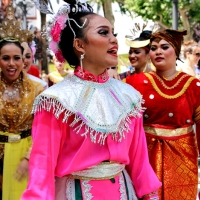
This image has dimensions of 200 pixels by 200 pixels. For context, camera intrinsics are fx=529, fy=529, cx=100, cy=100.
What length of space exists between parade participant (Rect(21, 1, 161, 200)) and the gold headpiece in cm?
225

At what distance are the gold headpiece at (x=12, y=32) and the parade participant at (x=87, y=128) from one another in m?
2.25

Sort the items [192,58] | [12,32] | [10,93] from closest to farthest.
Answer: [10,93]
[12,32]
[192,58]

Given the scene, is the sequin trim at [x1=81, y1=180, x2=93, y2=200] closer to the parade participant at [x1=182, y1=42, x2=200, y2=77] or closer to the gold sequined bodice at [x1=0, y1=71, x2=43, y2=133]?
the gold sequined bodice at [x1=0, y1=71, x2=43, y2=133]

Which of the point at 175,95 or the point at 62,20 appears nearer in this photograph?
the point at 62,20

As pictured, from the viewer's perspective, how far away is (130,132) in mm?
2811

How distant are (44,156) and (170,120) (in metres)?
2.02

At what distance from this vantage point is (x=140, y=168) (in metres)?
2.89

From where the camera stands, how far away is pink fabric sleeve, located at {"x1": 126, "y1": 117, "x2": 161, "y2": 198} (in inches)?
112

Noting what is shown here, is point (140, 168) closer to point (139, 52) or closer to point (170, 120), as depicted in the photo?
point (170, 120)

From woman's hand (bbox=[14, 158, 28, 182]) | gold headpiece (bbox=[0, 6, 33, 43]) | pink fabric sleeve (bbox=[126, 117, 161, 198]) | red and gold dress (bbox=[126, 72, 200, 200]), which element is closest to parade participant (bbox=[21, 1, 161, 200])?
pink fabric sleeve (bbox=[126, 117, 161, 198])

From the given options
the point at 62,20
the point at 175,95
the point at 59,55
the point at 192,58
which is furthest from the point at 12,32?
the point at 192,58

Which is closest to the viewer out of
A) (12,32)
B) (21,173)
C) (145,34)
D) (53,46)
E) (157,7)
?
(53,46)

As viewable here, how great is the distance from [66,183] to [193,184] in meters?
2.08

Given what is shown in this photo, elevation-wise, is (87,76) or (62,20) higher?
(62,20)
